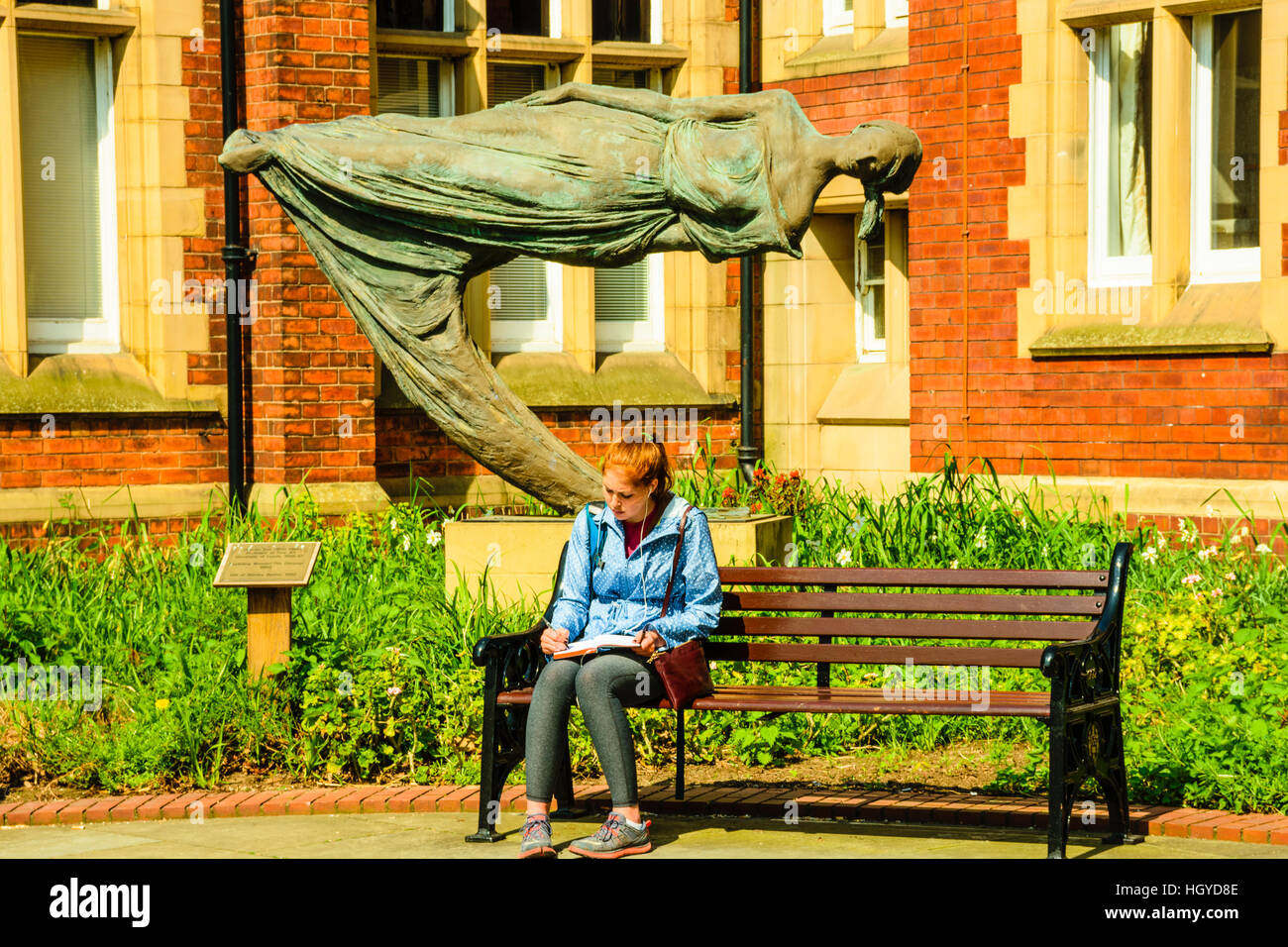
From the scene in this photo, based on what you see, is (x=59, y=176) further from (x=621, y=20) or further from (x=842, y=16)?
(x=842, y=16)

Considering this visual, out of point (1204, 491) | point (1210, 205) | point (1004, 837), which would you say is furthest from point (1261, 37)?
point (1004, 837)

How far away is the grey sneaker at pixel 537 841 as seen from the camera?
5.26m

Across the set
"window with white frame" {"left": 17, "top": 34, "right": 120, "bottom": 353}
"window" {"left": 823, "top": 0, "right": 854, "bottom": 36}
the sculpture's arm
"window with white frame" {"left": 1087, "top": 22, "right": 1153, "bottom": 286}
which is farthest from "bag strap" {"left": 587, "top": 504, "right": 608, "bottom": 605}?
"window" {"left": 823, "top": 0, "right": 854, "bottom": 36}

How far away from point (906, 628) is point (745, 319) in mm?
7643

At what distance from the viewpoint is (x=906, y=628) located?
597cm

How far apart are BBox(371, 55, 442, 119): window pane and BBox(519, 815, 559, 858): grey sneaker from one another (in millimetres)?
8179

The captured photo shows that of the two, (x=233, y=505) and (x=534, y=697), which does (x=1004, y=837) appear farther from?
(x=233, y=505)

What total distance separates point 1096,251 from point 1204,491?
1.90 meters

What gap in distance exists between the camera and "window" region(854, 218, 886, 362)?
13617 mm

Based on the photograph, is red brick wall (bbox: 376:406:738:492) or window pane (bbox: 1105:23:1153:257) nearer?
window pane (bbox: 1105:23:1153:257)

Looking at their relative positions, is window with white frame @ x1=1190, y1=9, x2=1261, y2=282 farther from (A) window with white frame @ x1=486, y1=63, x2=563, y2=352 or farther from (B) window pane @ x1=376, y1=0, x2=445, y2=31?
(B) window pane @ x1=376, y1=0, x2=445, y2=31

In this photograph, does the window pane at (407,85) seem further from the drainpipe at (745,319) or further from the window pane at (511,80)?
the drainpipe at (745,319)

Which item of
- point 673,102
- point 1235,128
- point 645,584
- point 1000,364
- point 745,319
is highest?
point 1235,128

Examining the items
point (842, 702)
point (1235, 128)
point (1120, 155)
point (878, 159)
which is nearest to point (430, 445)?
point (1120, 155)
